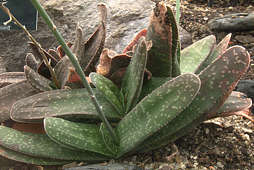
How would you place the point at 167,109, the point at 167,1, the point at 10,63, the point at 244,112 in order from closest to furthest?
the point at 167,109, the point at 244,112, the point at 10,63, the point at 167,1

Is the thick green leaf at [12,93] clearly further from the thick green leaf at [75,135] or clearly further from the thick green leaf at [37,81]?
the thick green leaf at [75,135]

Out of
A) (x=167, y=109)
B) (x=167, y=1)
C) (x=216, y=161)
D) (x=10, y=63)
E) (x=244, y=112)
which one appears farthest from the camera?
(x=167, y=1)

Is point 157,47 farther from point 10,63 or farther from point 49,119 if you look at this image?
point 10,63

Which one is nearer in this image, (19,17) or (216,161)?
(216,161)

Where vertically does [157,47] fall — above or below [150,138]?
above

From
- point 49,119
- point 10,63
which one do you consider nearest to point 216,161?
→ point 49,119

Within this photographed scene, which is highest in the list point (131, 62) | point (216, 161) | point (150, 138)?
point (131, 62)

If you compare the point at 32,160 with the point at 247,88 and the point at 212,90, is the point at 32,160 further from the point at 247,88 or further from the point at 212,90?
the point at 247,88
